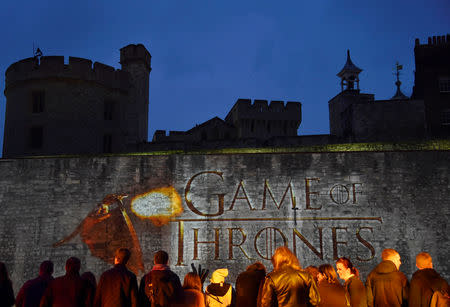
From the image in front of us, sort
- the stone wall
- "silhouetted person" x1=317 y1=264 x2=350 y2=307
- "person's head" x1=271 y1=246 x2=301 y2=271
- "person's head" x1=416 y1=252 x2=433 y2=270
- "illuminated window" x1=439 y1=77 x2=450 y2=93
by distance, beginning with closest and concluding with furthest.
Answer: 1. "person's head" x1=271 y1=246 x2=301 y2=271
2. "silhouetted person" x1=317 y1=264 x2=350 y2=307
3. "person's head" x1=416 y1=252 x2=433 y2=270
4. the stone wall
5. "illuminated window" x1=439 y1=77 x2=450 y2=93

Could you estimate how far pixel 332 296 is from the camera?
496cm

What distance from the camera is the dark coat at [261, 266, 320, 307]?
4367 millimetres

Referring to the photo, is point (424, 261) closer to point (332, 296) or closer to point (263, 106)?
point (332, 296)

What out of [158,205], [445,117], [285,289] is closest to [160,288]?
[285,289]

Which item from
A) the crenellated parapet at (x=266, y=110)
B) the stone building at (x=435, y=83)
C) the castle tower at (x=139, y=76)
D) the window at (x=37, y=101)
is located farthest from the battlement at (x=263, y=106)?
the window at (x=37, y=101)

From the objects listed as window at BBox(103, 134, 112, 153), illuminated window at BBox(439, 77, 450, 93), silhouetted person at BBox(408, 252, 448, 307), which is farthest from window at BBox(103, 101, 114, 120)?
silhouetted person at BBox(408, 252, 448, 307)

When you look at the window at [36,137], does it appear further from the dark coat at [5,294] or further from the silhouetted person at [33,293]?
the silhouetted person at [33,293]

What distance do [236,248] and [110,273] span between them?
9926 millimetres

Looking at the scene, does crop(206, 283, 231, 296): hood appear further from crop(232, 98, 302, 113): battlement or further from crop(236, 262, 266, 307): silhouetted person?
crop(232, 98, 302, 113): battlement

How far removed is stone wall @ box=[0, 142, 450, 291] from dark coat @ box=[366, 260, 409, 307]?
9232 mm

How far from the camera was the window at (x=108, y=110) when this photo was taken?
25.4m

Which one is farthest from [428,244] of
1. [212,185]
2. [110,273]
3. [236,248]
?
[110,273]

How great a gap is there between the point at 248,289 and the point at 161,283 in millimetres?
1170

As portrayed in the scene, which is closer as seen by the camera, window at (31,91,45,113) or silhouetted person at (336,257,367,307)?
silhouetted person at (336,257,367,307)
